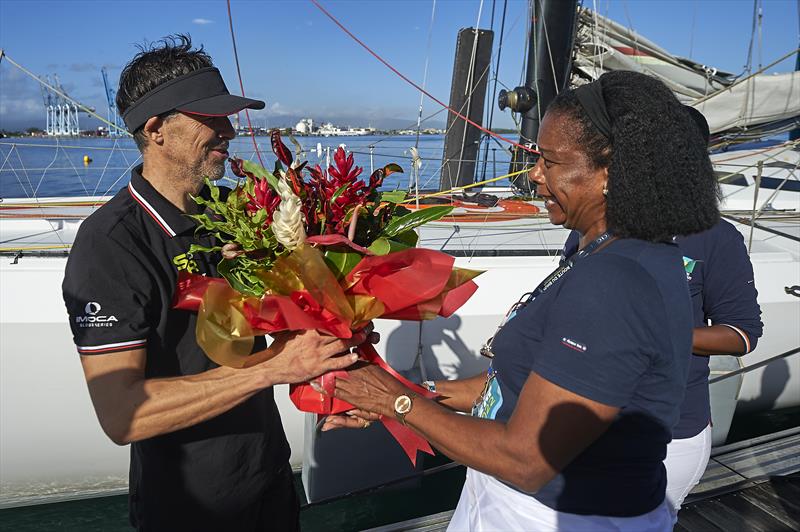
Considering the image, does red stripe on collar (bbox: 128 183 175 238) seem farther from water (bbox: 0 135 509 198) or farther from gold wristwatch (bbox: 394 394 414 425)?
gold wristwatch (bbox: 394 394 414 425)

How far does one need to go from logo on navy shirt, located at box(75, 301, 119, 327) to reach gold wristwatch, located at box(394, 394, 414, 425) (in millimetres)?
692

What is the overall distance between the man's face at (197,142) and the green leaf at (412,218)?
0.58 metres

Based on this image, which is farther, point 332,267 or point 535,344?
point 332,267

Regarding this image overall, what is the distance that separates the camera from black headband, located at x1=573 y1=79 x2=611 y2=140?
4.03 ft

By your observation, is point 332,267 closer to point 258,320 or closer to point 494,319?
point 258,320

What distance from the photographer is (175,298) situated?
4.88 feet

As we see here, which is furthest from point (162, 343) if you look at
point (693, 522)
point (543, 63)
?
point (543, 63)

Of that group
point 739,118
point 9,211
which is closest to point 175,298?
point 9,211

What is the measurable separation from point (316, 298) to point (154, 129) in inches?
29.3

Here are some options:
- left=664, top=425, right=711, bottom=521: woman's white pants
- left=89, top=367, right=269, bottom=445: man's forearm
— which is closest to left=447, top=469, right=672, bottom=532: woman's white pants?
left=664, top=425, right=711, bottom=521: woman's white pants

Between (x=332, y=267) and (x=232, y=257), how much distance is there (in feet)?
0.77

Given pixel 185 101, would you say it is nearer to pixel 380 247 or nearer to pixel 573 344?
pixel 380 247

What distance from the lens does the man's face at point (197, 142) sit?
1633 mm

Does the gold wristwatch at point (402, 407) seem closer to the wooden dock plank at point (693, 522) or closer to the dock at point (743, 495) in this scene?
the dock at point (743, 495)
